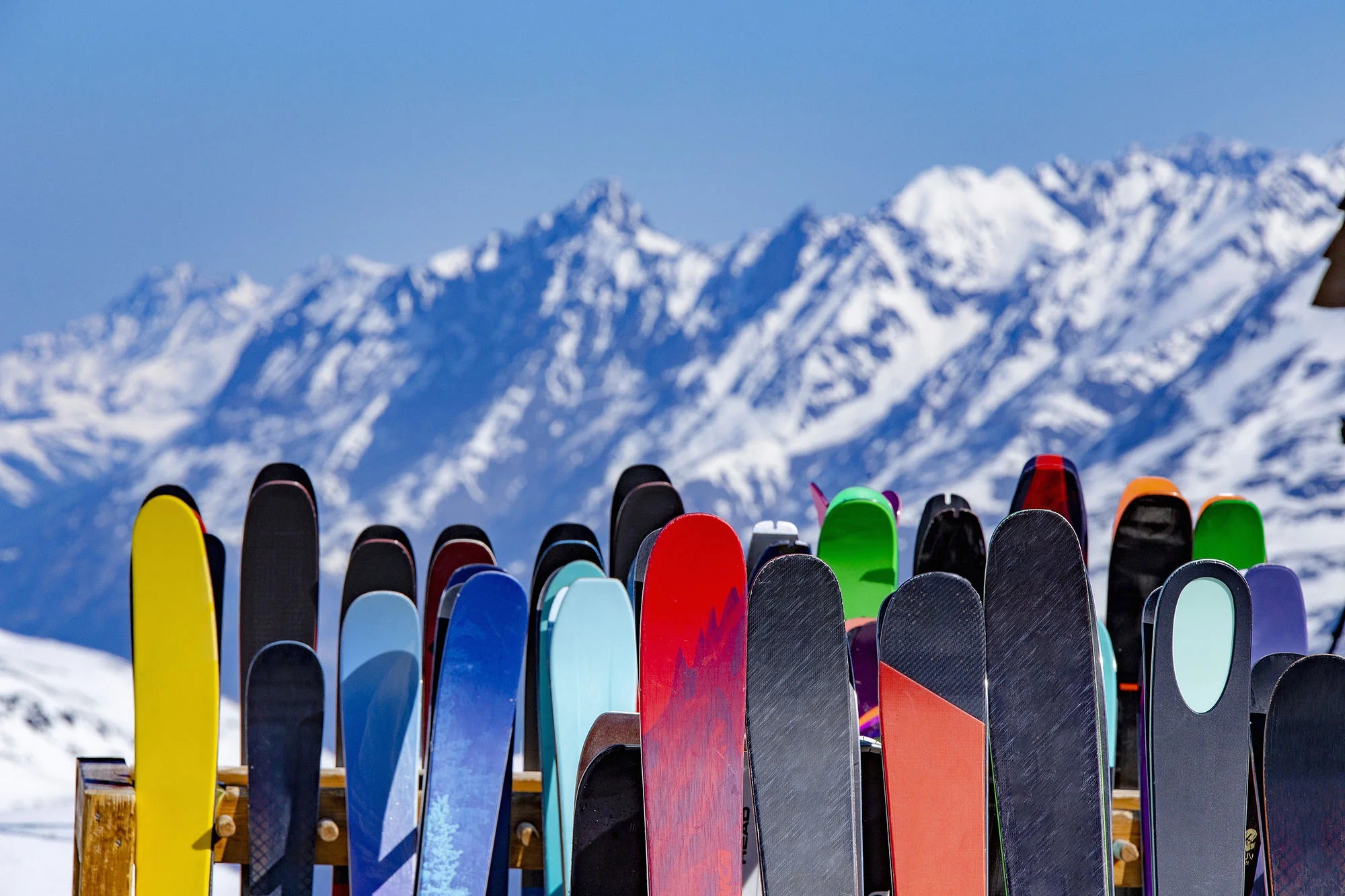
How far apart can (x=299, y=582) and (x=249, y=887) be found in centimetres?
50

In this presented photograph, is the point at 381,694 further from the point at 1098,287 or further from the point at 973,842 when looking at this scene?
the point at 1098,287

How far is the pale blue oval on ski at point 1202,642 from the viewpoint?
1.44m

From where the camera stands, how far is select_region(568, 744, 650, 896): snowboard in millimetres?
1410

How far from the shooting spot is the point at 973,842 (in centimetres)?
143

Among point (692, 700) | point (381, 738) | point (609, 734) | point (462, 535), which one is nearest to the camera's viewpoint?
point (692, 700)

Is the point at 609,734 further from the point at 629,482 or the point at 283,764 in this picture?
the point at 629,482

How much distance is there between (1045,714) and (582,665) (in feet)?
1.88

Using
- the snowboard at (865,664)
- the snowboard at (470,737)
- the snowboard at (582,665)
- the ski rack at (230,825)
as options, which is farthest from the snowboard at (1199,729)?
the snowboard at (470,737)

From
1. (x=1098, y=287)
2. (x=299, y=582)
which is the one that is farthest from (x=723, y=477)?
(x=299, y=582)

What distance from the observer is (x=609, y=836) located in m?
1.42

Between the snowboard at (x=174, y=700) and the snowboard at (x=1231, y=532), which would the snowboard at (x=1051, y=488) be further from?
the snowboard at (x=174, y=700)

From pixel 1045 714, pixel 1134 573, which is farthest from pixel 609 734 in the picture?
pixel 1134 573

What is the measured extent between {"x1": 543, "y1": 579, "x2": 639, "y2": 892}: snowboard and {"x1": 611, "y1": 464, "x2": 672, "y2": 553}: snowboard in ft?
1.41

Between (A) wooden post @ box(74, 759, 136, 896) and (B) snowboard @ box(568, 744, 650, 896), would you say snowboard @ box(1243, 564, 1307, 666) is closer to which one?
(B) snowboard @ box(568, 744, 650, 896)
